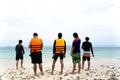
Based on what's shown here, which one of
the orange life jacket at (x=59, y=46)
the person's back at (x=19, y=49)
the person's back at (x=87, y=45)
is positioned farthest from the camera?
the person's back at (x=19, y=49)

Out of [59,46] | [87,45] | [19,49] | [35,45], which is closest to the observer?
[35,45]

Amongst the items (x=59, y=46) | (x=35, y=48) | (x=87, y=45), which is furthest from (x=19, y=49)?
(x=59, y=46)

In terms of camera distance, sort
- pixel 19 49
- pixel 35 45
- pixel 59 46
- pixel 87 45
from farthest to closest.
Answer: pixel 19 49, pixel 87 45, pixel 59 46, pixel 35 45

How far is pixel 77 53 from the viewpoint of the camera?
60.8 ft

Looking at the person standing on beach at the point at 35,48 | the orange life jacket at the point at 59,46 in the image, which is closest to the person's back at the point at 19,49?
the person standing on beach at the point at 35,48

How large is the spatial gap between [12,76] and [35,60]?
70.7 inches

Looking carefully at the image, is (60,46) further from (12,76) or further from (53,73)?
(12,76)

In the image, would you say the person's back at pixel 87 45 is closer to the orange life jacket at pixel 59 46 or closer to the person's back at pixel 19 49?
the orange life jacket at pixel 59 46

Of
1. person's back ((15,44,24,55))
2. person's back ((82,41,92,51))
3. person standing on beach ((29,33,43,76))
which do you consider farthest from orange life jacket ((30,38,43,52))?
person's back ((15,44,24,55))

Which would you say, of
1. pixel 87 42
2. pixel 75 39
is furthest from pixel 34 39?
pixel 87 42

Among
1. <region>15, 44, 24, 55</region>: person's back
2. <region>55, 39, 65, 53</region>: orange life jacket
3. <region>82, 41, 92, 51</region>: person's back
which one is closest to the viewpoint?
<region>55, 39, 65, 53</region>: orange life jacket

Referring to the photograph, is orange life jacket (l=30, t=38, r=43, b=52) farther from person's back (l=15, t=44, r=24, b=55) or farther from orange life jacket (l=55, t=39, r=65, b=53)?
person's back (l=15, t=44, r=24, b=55)

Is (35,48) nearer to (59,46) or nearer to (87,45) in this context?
(59,46)

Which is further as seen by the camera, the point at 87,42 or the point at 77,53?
the point at 87,42
